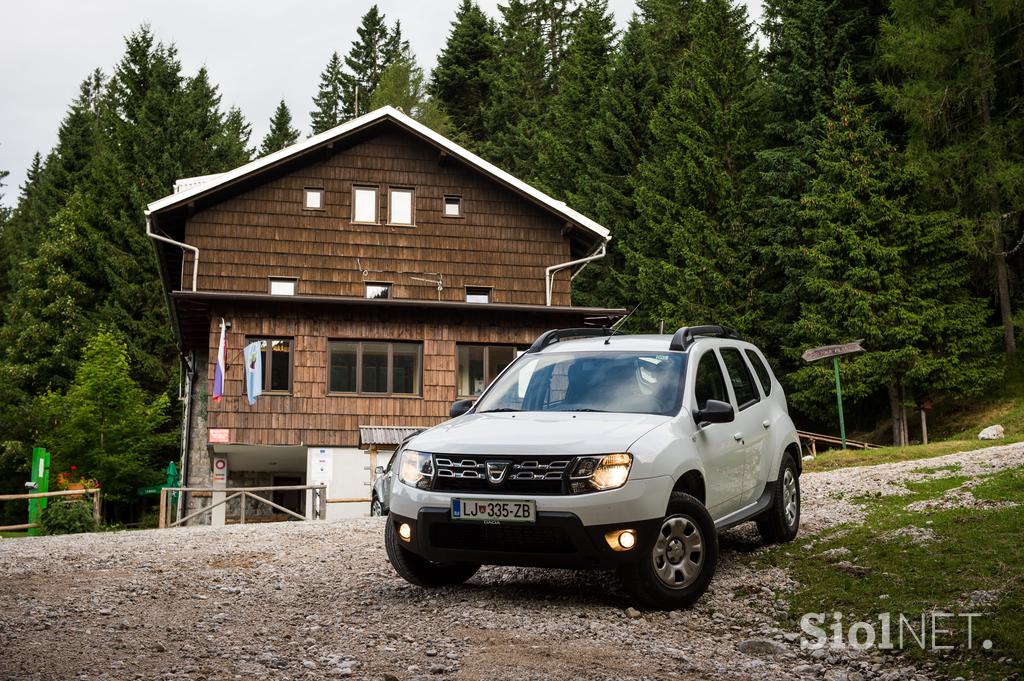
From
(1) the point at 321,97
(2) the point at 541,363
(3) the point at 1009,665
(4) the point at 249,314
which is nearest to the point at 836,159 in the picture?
(4) the point at 249,314

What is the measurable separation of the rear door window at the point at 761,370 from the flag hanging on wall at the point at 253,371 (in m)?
16.9

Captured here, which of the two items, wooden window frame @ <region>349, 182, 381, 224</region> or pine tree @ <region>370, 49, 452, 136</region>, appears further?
pine tree @ <region>370, 49, 452, 136</region>

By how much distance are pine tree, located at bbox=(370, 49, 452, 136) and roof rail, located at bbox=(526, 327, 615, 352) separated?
4591 cm

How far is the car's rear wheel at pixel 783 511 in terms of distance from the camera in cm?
887

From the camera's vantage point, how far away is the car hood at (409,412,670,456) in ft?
21.3

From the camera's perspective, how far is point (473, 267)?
28969 mm

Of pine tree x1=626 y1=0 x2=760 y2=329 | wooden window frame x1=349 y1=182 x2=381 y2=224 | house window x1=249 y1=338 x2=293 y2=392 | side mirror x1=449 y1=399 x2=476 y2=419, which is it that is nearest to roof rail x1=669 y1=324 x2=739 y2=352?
side mirror x1=449 y1=399 x2=476 y2=419

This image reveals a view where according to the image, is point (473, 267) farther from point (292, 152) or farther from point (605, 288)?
point (605, 288)

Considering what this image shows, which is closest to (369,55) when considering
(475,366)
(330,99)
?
(330,99)

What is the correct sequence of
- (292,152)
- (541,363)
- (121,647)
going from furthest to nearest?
(292,152), (541,363), (121,647)

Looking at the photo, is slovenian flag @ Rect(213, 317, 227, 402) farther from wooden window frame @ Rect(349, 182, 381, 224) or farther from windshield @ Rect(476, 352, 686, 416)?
windshield @ Rect(476, 352, 686, 416)

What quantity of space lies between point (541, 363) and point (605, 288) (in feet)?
114

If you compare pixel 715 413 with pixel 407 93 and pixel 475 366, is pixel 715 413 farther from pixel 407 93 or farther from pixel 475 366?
pixel 407 93

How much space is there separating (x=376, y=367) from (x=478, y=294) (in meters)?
4.60
